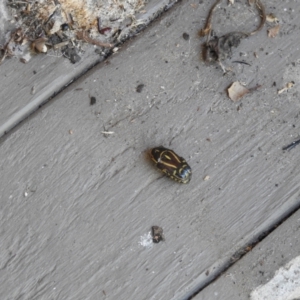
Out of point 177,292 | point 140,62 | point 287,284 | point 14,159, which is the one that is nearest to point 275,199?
point 287,284

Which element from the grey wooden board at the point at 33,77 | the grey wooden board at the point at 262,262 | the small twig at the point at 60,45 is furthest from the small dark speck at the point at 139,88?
the grey wooden board at the point at 262,262

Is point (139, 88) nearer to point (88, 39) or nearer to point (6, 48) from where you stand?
point (88, 39)

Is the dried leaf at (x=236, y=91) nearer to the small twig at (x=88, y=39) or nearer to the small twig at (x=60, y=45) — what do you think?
the small twig at (x=88, y=39)

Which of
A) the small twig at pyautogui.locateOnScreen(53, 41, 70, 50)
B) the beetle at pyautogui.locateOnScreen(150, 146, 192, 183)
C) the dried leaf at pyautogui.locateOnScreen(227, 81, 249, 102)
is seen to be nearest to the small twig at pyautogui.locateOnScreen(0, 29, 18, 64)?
the small twig at pyautogui.locateOnScreen(53, 41, 70, 50)

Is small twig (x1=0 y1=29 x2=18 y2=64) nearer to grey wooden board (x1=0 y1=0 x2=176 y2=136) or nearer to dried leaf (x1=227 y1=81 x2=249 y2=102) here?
grey wooden board (x1=0 y1=0 x2=176 y2=136)

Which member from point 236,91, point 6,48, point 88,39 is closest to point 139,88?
point 88,39
